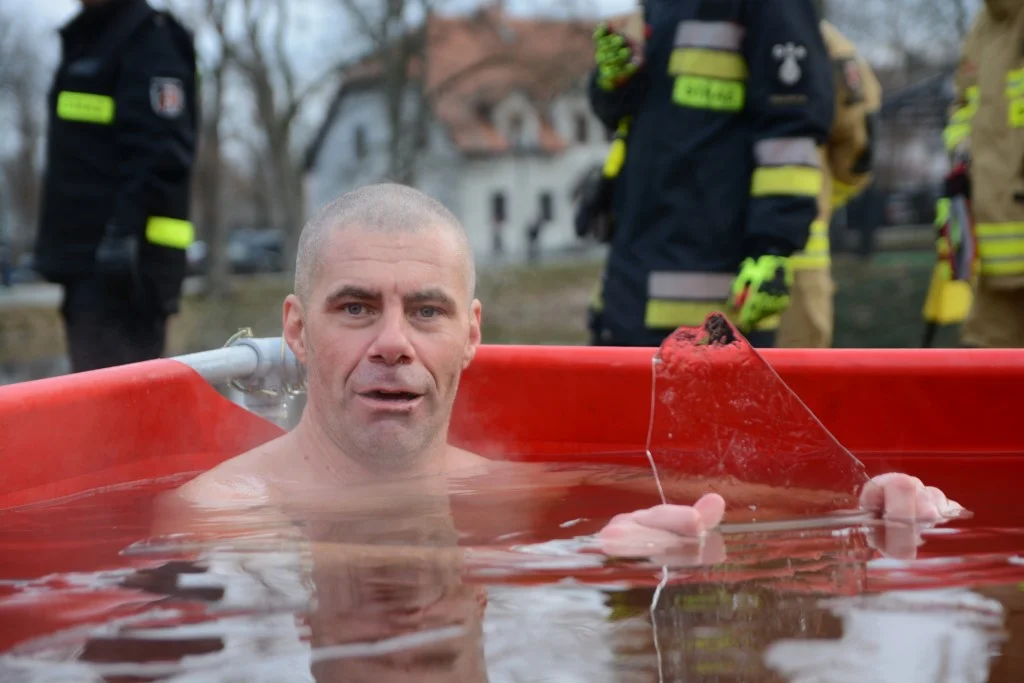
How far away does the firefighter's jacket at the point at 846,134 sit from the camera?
15.5 ft

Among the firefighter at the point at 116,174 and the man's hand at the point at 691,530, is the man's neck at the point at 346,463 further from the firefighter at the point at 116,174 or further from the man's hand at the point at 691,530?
the firefighter at the point at 116,174

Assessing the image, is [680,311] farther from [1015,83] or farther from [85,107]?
[85,107]

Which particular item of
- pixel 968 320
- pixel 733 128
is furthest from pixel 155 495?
pixel 968 320

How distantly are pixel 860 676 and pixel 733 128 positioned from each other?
8.41 ft

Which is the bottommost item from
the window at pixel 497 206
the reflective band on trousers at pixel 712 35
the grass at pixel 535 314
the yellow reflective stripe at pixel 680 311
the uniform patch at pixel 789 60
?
the grass at pixel 535 314

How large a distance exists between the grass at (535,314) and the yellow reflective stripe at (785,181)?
717 centimetres

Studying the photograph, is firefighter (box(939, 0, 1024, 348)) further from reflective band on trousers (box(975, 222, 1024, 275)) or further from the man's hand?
the man's hand

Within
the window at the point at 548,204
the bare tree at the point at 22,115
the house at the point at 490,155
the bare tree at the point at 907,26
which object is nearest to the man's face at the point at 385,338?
the bare tree at the point at 907,26

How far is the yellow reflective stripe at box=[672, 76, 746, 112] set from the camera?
392 centimetres

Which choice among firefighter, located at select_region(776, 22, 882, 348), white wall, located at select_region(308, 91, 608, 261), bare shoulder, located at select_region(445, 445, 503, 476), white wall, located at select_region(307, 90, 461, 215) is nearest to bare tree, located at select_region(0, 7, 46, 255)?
white wall, located at select_region(307, 90, 461, 215)

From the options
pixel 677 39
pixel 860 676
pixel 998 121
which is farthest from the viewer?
pixel 998 121

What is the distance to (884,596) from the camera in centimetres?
195

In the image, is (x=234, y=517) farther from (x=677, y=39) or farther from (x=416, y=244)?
(x=677, y=39)

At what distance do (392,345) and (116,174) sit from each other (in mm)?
2712
